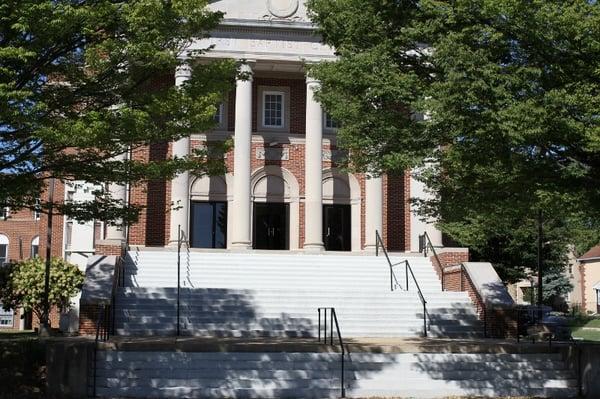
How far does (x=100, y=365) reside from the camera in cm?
1392

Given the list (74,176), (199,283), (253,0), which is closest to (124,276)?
(199,283)

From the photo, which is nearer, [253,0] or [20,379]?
[20,379]

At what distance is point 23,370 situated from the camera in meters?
13.8

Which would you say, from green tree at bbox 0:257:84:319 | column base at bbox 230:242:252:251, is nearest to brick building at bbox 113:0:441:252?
column base at bbox 230:242:252:251

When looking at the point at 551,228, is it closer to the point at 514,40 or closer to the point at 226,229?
the point at 226,229

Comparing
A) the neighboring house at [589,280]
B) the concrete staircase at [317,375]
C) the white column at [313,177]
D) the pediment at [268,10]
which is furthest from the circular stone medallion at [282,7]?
the neighboring house at [589,280]

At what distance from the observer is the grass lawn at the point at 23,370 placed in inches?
520

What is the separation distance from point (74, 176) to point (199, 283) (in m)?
9.30

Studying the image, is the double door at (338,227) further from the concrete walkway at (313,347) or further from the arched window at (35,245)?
the arched window at (35,245)

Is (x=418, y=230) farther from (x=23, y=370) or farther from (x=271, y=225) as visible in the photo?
(x=23, y=370)

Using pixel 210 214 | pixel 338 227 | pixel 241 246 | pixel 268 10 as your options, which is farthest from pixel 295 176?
pixel 268 10

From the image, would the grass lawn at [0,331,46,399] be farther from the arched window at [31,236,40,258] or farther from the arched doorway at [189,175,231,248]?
the arched window at [31,236,40,258]

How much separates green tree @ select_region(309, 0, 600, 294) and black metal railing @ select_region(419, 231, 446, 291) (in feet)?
Result: 31.0

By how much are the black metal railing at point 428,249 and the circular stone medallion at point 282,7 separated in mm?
9031
